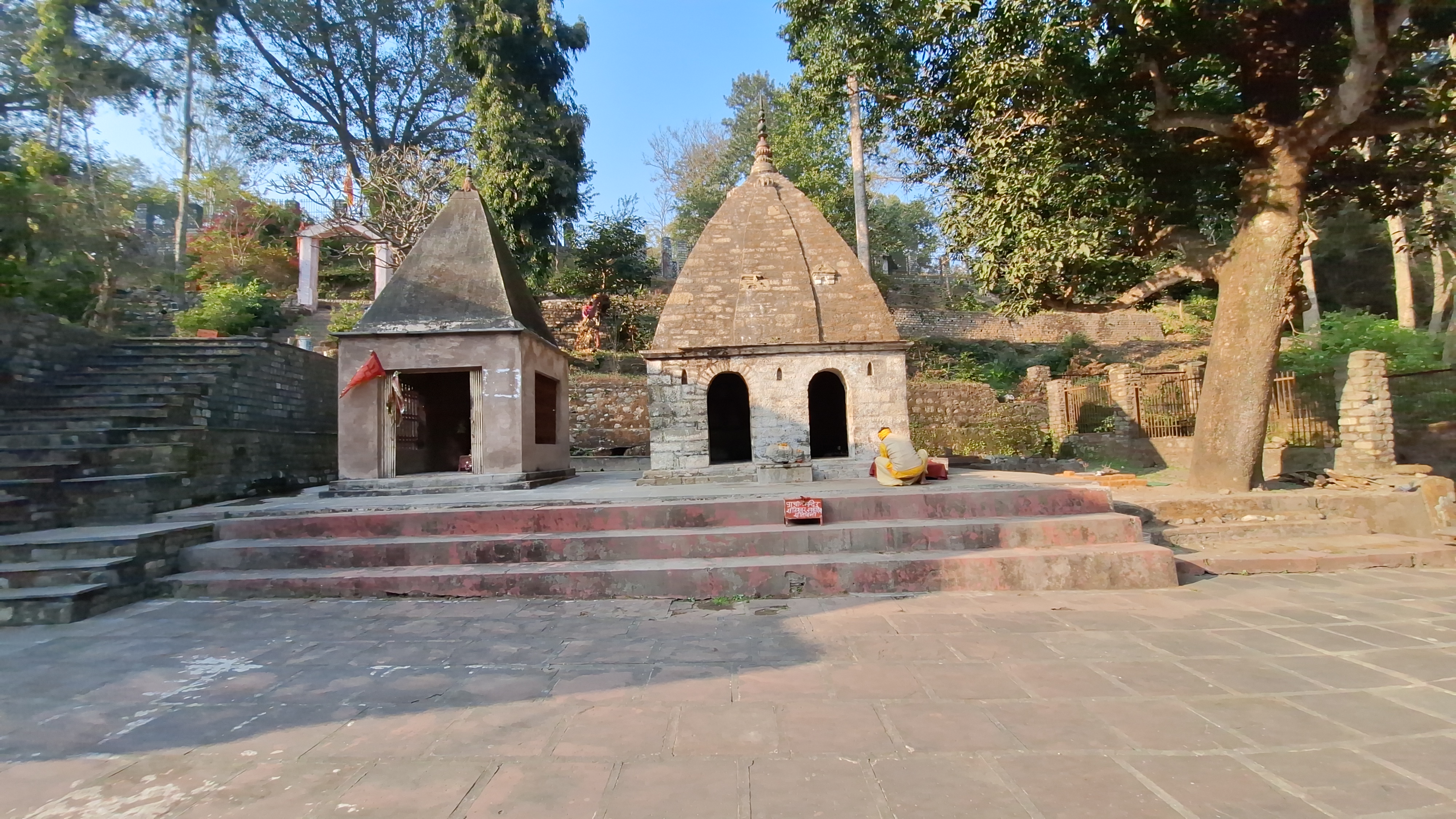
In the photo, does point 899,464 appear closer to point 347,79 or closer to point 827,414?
point 827,414

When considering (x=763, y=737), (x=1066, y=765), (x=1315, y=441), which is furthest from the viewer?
(x=1315, y=441)

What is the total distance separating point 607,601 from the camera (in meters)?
5.57

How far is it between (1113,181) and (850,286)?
4.14 meters

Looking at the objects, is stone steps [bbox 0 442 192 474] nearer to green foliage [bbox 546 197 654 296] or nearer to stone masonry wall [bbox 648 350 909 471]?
stone masonry wall [bbox 648 350 909 471]

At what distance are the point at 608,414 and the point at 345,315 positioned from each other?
404 inches

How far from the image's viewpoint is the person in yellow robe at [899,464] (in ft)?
26.6

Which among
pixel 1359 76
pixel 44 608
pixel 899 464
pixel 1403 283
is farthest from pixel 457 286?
pixel 1403 283

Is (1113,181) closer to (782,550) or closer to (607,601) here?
(782,550)

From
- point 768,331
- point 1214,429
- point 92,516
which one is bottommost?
point 92,516

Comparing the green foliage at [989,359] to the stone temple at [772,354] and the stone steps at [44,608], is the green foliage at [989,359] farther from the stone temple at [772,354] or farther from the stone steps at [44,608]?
the stone steps at [44,608]

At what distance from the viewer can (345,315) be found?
66.6 feet

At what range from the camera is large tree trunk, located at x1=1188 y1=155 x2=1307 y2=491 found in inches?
318

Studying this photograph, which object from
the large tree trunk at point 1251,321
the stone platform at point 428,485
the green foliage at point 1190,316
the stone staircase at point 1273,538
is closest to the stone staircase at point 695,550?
the stone staircase at point 1273,538

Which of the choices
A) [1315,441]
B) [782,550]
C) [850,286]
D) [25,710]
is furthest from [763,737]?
[1315,441]
